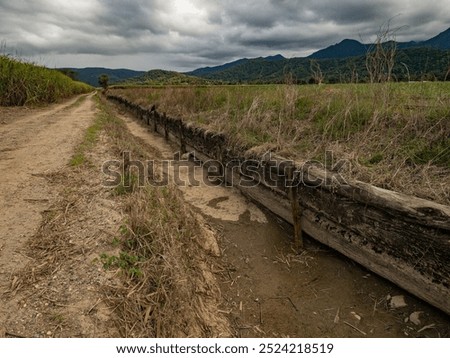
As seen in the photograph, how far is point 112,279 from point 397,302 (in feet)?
7.17

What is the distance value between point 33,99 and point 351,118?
12.1m

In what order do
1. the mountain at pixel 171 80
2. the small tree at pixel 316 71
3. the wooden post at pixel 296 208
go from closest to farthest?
1. the wooden post at pixel 296 208
2. the small tree at pixel 316 71
3. the mountain at pixel 171 80

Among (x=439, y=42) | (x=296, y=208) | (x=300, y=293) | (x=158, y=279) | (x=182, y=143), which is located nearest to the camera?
(x=158, y=279)

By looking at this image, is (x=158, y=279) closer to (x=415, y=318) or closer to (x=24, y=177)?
(x=415, y=318)

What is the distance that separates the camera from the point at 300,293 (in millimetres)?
2789

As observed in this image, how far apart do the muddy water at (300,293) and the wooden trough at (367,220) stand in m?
0.14

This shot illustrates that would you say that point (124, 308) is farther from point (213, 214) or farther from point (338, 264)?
point (213, 214)

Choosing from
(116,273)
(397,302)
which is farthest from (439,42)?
(116,273)

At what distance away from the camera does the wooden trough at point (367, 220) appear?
2.17 metres

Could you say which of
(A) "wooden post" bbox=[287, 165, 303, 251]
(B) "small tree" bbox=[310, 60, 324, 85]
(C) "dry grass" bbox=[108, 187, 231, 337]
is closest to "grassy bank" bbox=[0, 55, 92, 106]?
(B) "small tree" bbox=[310, 60, 324, 85]

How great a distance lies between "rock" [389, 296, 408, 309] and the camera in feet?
8.08

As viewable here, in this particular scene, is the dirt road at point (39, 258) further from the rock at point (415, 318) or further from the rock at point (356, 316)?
the rock at point (415, 318)

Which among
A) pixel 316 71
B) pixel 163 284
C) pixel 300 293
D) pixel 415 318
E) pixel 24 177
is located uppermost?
pixel 316 71

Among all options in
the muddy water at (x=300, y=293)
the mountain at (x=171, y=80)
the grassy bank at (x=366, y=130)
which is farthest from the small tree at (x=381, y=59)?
the mountain at (x=171, y=80)
